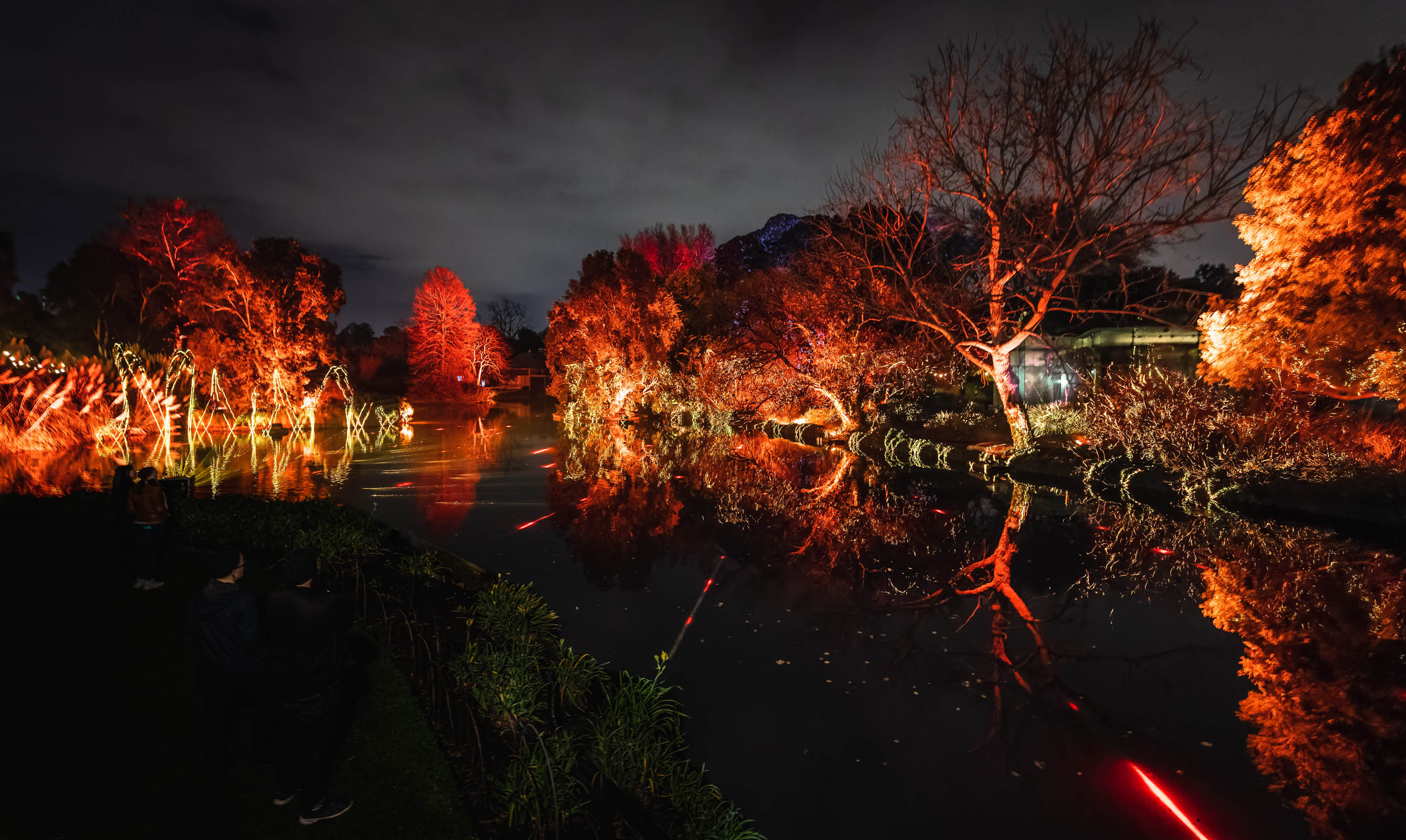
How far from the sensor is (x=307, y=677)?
3.47 metres

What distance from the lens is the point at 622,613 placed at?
7.09m

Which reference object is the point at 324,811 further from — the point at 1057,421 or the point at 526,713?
the point at 1057,421

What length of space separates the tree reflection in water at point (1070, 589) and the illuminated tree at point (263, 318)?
20.5 meters

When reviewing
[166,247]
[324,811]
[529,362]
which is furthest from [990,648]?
[529,362]

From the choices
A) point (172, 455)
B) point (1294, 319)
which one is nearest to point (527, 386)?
point (172, 455)

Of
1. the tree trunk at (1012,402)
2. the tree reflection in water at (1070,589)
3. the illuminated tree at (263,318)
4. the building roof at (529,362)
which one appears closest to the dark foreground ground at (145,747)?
the tree reflection in water at (1070,589)

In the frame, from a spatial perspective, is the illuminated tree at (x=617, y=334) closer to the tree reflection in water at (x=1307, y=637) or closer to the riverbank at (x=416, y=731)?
the tree reflection in water at (x=1307, y=637)

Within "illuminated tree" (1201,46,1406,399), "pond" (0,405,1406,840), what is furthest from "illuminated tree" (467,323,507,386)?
"illuminated tree" (1201,46,1406,399)

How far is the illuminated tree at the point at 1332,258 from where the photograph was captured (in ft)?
37.0

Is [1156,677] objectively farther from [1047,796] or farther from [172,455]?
[172,455]

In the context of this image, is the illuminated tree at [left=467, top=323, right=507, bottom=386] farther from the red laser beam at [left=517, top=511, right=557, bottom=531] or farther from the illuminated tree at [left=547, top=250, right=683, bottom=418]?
the red laser beam at [left=517, top=511, right=557, bottom=531]

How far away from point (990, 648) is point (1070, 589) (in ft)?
7.78

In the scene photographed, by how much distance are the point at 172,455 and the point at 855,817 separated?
74.9 ft

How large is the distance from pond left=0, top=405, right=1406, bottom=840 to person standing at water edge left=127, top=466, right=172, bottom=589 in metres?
3.53
